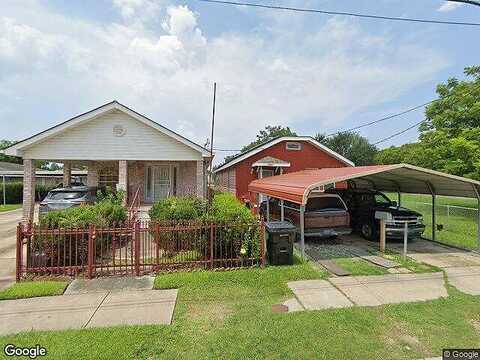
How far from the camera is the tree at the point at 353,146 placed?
60344mm

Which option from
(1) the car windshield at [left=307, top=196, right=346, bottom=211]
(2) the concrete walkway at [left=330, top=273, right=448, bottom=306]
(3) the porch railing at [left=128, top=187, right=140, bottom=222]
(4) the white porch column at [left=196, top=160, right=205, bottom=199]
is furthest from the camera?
(4) the white porch column at [left=196, top=160, right=205, bottom=199]

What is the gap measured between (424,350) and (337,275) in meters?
3.10

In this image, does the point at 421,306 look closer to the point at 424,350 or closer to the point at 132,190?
the point at 424,350

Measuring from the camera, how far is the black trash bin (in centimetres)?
764

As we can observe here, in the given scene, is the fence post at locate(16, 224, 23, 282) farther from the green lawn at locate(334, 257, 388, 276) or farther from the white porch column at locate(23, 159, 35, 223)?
the white porch column at locate(23, 159, 35, 223)

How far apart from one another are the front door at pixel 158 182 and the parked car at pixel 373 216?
34.3 ft

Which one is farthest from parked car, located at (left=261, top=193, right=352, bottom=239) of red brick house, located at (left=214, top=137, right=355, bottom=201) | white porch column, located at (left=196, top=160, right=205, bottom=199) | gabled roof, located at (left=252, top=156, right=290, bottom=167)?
red brick house, located at (left=214, top=137, right=355, bottom=201)

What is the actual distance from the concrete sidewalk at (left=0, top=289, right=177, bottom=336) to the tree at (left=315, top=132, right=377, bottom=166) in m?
58.1

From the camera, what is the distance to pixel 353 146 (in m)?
61.8

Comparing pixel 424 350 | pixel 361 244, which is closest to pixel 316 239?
pixel 361 244

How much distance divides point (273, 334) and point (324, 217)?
21.3ft

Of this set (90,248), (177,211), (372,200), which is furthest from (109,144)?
(372,200)

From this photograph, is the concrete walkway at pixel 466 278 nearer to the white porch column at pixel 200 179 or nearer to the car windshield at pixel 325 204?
the car windshield at pixel 325 204

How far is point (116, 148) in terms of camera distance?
14.5 metres
